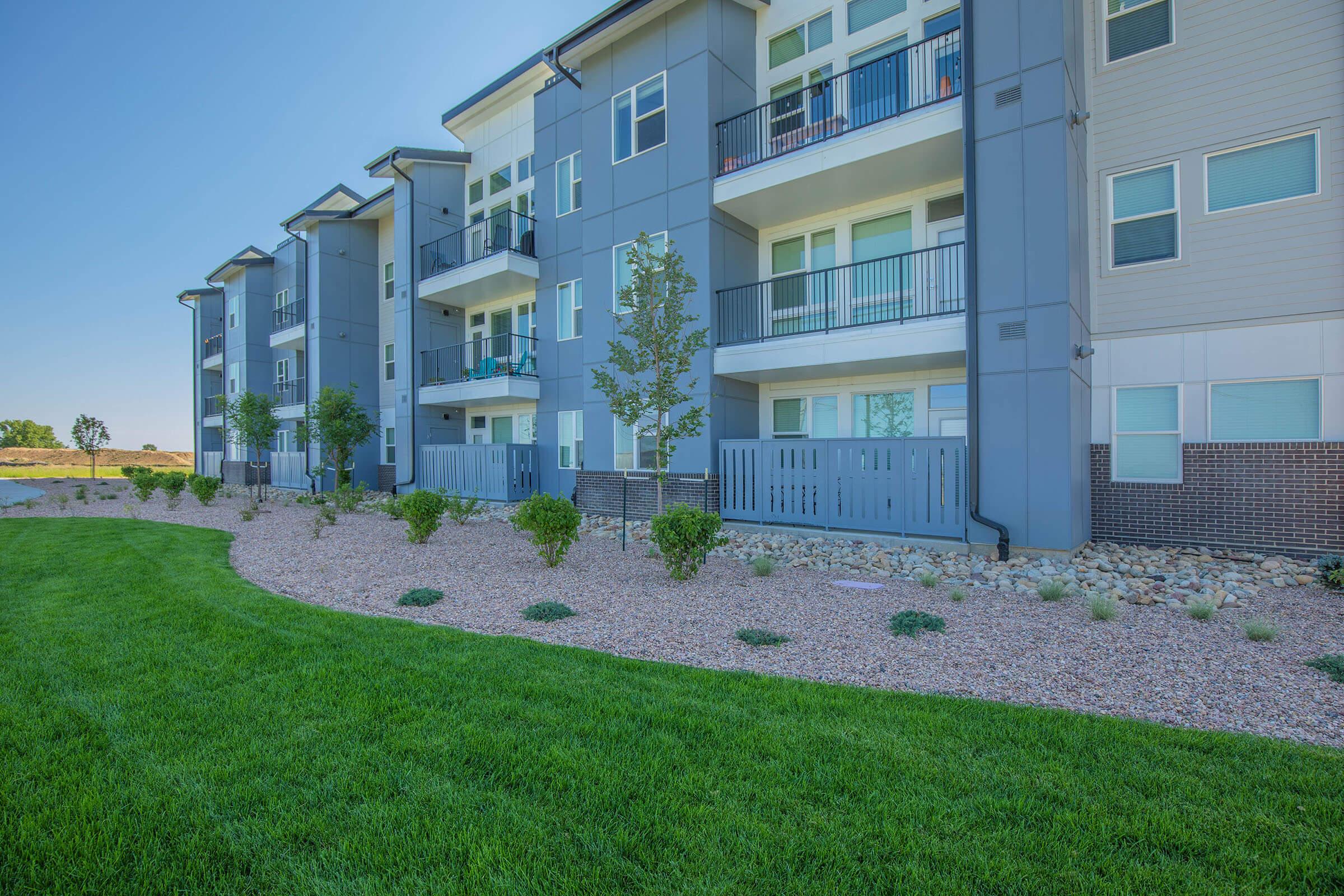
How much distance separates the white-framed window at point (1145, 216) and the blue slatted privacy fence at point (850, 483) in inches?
175

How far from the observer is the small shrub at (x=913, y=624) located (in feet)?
17.7

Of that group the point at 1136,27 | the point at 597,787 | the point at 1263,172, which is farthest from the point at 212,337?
the point at 1263,172

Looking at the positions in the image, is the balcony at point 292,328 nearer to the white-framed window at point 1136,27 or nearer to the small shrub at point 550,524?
the small shrub at point 550,524

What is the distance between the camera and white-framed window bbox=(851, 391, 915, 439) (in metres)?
11.7

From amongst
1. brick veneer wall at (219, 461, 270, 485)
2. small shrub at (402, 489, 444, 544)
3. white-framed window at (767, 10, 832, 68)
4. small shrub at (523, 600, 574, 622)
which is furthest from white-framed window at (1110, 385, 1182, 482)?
brick veneer wall at (219, 461, 270, 485)

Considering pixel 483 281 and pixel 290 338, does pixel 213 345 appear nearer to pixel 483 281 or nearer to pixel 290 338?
pixel 290 338

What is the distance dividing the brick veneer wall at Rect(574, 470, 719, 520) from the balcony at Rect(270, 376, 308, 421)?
45.8 ft

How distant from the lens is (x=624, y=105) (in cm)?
1359

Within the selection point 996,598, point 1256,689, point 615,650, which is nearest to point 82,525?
point 615,650

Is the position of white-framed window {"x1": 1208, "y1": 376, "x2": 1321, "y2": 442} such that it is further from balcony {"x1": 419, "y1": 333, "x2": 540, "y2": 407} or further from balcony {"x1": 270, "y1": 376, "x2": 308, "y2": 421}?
balcony {"x1": 270, "y1": 376, "x2": 308, "y2": 421}

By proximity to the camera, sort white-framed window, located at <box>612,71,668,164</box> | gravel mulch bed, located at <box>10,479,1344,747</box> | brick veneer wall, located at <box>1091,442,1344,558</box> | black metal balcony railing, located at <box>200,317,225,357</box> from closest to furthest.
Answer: gravel mulch bed, located at <box>10,479,1344,747</box> → brick veneer wall, located at <box>1091,442,1344,558</box> → white-framed window, located at <box>612,71,668,164</box> → black metal balcony railing, located at <box>200,317,225,357</box>

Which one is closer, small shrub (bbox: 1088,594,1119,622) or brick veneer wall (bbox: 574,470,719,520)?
Answer: small shrub (bbox: 1088,594,1119,622)

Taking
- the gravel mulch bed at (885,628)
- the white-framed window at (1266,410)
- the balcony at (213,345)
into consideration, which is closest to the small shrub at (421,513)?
the gravel mulch bed at (885,628)

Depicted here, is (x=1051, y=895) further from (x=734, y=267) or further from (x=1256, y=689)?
(x=734, y=267)
